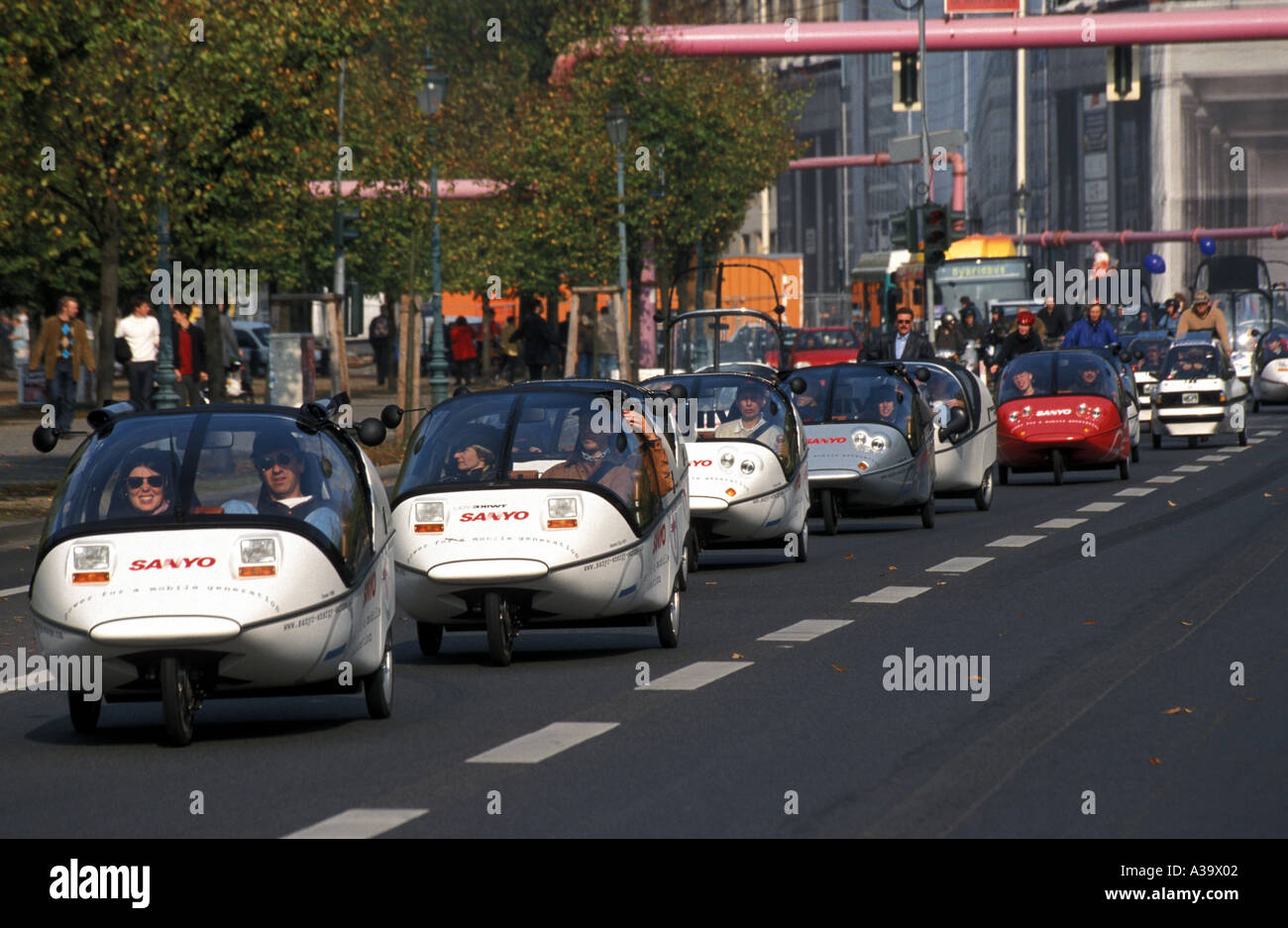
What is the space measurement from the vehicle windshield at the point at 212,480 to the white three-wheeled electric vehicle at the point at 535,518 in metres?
1.79

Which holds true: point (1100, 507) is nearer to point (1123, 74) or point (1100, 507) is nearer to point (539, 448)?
point (539, 448)

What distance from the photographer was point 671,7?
234 ft

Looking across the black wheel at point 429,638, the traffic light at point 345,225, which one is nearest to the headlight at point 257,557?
the black wheel at point 429,638

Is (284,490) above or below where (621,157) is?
below

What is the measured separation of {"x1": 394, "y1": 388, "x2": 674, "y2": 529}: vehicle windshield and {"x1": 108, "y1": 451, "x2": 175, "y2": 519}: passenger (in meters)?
2.53

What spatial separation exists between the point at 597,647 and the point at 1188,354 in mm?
23748

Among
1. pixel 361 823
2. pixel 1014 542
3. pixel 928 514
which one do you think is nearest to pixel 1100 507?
pixel 928 514

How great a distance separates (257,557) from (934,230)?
93.0 feet

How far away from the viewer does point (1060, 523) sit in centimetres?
2170

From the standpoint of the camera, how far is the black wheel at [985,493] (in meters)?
24.0

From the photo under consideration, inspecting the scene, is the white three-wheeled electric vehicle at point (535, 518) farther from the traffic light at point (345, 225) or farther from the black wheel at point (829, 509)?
the traffic light at point (345, 225)

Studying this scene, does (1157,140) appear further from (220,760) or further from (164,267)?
(220,760)

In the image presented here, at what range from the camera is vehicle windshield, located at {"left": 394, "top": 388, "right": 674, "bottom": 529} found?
12.5 m
